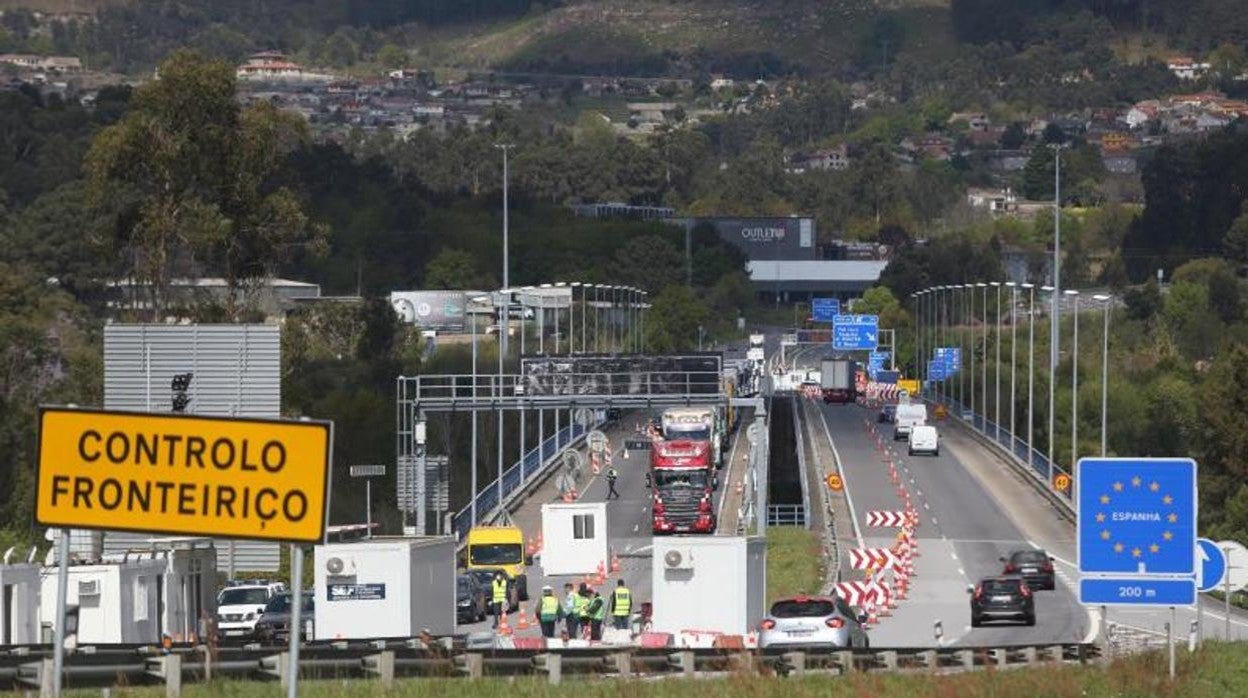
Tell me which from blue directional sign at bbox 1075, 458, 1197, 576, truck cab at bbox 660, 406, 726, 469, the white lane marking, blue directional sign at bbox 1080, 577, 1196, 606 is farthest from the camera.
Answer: truck cab at bbox 660, 406, 726, 469

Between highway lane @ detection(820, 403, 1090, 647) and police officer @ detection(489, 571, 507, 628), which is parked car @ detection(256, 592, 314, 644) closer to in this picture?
police officer @ detection(489, 571, 507, 628)

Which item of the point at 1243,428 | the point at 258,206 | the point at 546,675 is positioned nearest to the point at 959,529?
the point at 258,206

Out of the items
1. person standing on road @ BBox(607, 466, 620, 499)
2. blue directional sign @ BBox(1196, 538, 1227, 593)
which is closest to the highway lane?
person standing on road @ BBox(607, 466, 620, 499)

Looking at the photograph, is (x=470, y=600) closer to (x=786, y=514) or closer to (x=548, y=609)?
(x=548, y=609)

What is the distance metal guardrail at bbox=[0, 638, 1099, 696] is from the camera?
93.0 ft

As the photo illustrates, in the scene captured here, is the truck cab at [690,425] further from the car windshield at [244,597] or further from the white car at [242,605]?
the car windshield at [244,597]

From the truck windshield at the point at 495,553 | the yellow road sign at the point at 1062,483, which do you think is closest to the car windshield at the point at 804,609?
the truck windshield at the point at 495,553

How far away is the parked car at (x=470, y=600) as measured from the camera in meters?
56.3

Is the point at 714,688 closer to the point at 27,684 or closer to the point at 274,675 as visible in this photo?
the point at 274,675

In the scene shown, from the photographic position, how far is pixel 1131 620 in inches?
2389

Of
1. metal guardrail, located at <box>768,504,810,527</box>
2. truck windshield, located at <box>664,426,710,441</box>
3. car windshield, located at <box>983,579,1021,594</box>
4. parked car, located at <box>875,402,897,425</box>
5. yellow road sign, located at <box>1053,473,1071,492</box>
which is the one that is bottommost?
car windshield, located at <box>983,579,1021,594</box>

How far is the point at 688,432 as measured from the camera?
101500 mm

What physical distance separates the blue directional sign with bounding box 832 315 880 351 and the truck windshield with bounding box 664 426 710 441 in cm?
8507

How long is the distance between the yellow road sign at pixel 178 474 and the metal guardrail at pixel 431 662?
6.74m
